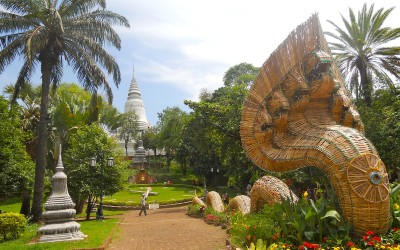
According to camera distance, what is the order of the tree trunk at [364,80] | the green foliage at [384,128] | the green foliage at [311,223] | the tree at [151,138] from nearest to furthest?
the green foliage at [311,223], the green foliage at [384,128], the tree trunk at [364,80], the tree at [151,138]

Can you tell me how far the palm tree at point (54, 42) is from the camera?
16.3m

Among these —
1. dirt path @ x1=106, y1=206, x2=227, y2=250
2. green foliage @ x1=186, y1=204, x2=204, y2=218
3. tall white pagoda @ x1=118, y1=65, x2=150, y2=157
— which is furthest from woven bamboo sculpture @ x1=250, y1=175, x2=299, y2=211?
tall white pagoda @ x1=118, y1=65, x2=150, y2=157

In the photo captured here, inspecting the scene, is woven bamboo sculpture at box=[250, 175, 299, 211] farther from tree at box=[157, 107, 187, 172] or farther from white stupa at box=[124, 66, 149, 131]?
white stupa at box=[124, 66, 149, 131]

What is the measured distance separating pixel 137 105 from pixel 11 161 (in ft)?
154

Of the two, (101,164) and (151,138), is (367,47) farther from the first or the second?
(151,138)

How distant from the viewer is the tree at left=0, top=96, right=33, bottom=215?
17.3 metres

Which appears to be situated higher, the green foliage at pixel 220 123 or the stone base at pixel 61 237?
the green foliage at pixel 220 123

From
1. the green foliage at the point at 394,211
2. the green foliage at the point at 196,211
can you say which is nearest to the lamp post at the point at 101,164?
the green foliage at the point at 196,211

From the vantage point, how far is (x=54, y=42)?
16.8 metres

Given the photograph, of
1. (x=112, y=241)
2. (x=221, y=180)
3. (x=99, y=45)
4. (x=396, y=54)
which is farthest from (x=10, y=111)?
(x=221, y=180)

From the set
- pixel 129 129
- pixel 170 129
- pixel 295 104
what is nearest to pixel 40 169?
pixel 295 104

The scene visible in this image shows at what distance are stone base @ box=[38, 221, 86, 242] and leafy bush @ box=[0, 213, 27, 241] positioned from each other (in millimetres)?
987

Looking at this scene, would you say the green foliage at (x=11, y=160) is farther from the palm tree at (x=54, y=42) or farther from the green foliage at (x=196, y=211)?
the green foliage at (x=196, y=211)

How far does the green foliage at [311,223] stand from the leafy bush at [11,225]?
8.71 m
